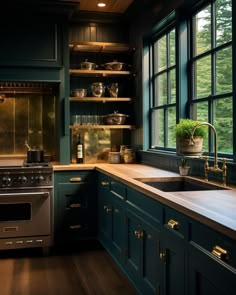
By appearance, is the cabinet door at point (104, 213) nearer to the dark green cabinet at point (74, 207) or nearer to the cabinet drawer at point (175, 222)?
the dark green cabinet at point (74, 207)

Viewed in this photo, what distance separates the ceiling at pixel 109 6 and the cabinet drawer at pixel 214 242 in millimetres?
3248

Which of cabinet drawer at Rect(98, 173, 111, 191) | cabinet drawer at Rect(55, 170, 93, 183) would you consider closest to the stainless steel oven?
cabinet drawer at Rect(55, 170, 93, 183)

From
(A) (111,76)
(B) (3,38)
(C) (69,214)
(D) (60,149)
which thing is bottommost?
(C) (69,214)

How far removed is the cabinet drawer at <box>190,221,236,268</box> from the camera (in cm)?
159

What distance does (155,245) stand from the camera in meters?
2.55

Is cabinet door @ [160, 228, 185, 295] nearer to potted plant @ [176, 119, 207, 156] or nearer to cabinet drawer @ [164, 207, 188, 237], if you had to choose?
cabinet drawer @ [164, 207, 188, 237]

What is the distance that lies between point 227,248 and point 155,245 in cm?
97

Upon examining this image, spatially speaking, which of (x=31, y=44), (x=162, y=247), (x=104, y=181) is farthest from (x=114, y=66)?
(x=162, y=247)

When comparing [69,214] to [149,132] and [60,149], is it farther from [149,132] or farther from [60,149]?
[149,132]

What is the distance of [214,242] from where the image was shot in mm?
1728

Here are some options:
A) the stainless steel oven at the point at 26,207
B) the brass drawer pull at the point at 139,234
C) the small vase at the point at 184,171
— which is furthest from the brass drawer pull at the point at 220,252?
the stainless steel oven at the point at 26,207

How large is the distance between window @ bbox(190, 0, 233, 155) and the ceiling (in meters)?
1.25

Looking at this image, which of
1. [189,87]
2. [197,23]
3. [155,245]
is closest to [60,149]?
[189,87]

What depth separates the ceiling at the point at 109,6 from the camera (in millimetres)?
4566
